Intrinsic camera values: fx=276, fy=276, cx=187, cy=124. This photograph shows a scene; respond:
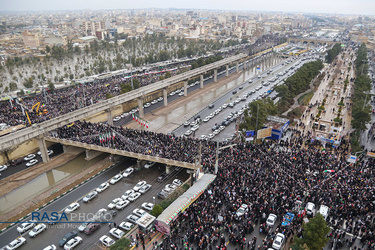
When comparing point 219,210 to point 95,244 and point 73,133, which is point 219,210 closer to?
Result: point 95,244

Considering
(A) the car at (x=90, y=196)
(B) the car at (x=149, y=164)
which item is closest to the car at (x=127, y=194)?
(A) the car at (x=90, y=196)

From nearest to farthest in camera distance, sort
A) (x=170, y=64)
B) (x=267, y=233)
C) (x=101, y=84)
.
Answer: (x=267, y=233), (x=101, y=84), (x=170, y=64)

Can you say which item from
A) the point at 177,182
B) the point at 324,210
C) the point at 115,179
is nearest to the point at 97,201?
the point at 115,179

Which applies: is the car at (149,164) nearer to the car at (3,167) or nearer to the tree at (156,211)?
the tree at (156,211)

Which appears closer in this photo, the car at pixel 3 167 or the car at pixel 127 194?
the car at pixel 127 194

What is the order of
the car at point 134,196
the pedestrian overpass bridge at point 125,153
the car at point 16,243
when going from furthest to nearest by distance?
the pedestrian overpass bridge at point 125,153, the car at point 134,196, the car at point 16,243

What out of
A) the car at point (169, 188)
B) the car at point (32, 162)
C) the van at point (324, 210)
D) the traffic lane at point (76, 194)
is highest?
the van at point (324, 210)

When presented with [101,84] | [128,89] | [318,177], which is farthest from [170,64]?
[318,177]
